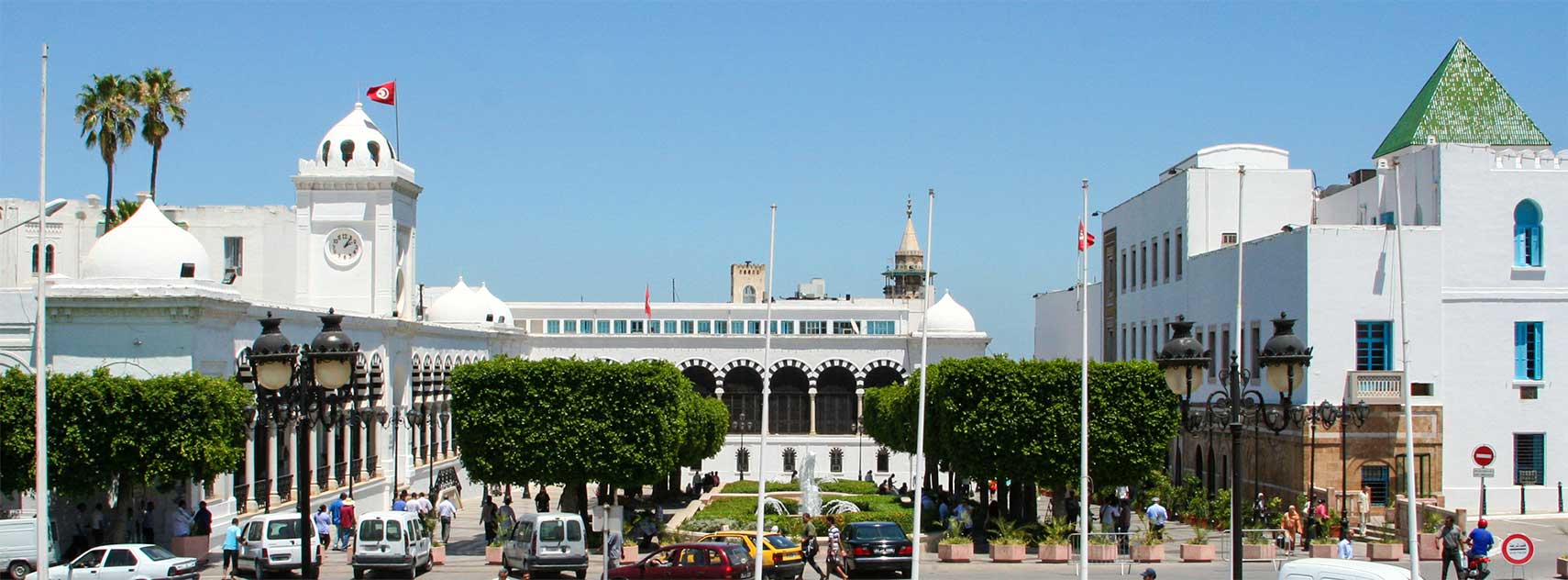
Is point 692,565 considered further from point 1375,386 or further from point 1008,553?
point 1375,386

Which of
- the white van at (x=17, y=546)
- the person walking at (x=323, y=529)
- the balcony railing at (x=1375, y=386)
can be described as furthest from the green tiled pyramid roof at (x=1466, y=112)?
the white van at (x=17, y=546)

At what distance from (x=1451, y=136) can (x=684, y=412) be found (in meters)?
24.2

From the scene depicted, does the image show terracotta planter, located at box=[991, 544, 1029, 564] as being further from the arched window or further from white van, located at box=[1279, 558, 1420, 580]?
the arched window

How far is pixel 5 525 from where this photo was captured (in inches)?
1097

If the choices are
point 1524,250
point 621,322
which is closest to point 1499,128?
point 1524,250

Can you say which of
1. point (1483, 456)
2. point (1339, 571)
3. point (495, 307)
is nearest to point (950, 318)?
point (495, 307)

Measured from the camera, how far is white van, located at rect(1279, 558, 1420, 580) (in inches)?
749

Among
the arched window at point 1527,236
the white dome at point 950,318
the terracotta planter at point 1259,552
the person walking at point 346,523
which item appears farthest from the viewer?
the white dome at point 950,318

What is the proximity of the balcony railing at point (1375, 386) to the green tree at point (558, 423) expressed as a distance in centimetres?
1731

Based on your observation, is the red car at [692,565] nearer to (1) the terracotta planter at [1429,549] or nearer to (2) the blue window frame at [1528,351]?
(1) the terracotta planter at [1429,549]

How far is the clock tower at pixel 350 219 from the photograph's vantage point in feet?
180

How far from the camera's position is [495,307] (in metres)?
67.9

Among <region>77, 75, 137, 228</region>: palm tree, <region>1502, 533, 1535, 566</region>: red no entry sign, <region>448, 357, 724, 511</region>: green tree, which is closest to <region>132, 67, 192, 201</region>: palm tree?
<region>77, 75, 137, 228</region>: palm tree

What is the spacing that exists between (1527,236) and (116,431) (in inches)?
1345
